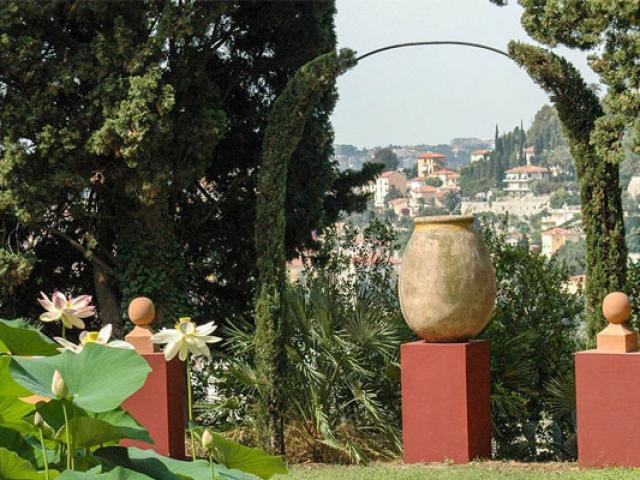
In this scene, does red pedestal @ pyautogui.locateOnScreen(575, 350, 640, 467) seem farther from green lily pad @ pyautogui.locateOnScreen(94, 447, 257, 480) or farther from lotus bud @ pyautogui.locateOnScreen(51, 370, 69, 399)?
lotus bud @ pyautogui.locateOnScreen(51, 370, 69, 399)

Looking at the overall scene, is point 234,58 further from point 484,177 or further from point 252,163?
point 484,177

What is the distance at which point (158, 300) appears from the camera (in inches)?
476

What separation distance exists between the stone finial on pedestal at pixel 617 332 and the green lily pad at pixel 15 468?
6347 millimetres

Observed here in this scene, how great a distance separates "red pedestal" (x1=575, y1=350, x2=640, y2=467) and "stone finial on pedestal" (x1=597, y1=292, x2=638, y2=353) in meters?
0.07

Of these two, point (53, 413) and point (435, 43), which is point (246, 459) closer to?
point (53, 413)

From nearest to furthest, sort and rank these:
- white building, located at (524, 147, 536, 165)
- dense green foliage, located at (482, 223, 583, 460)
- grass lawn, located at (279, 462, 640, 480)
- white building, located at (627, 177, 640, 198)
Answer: grass lawn, located at (279, 462, 640, 480), dense green foliage, located at (482, 223, 583, 460), white building, located at (627, 177, 640, 198), white building, located at (524, 147, 536, 165)

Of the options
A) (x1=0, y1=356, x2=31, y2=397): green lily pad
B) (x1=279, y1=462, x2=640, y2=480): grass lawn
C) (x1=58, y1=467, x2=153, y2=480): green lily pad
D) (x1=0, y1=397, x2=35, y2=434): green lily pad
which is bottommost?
(x1=279, y1=462, x2=640, y2=480): grass lawn

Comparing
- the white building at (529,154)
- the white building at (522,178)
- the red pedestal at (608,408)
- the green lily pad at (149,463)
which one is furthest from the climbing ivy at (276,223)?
the white building at (529,154)

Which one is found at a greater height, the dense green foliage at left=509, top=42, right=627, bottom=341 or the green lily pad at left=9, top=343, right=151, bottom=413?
the dense green foliage at left=509, top=42, right=627, bottom=341

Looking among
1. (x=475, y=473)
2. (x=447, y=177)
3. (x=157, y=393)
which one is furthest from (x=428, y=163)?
(x=475, y=473)

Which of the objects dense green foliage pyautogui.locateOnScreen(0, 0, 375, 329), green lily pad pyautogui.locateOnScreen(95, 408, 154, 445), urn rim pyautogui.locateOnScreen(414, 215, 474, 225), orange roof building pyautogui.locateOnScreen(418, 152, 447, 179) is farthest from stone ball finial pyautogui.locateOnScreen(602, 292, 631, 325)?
orange roof building pyautogui.locateOnScreen(418, 152, 447, 179)

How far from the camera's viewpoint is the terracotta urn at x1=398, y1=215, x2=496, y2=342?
8.36m

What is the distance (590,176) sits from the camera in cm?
1022

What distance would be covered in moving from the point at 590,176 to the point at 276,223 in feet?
10.6
